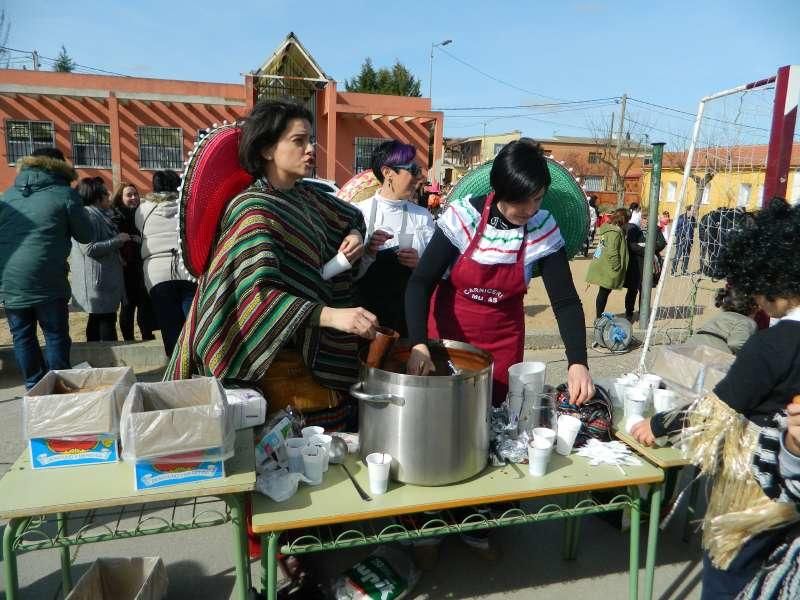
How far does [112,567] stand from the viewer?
2.06 meters

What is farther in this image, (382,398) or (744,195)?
(744,195)

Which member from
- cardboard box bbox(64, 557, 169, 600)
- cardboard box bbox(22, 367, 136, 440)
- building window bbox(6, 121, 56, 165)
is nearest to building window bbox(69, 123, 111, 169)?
building window bbox(6, 121, 56, 165)

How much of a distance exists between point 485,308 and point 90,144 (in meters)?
17.1

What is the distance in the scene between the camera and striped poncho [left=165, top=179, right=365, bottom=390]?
72.5 inches

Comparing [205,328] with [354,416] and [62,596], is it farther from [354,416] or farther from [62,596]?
[62,596]

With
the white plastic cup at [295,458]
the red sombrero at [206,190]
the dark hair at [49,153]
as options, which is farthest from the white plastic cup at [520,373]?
the dark hair at [49,153]

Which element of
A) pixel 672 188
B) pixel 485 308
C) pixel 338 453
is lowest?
pixel 338 453

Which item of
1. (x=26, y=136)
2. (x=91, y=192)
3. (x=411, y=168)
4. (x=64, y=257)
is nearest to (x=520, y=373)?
(x=411, y=168)

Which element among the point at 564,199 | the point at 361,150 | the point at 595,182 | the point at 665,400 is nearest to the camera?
the point at 665,400

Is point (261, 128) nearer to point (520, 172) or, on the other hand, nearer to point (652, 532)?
point (520, 172)

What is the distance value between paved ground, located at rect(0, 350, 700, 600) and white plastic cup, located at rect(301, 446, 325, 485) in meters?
0.89

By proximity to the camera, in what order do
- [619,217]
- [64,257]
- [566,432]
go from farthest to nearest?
[619,217]
[64,257]
[566,432]

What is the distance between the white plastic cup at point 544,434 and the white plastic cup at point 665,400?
1.93 ft

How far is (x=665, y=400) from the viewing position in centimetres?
226
